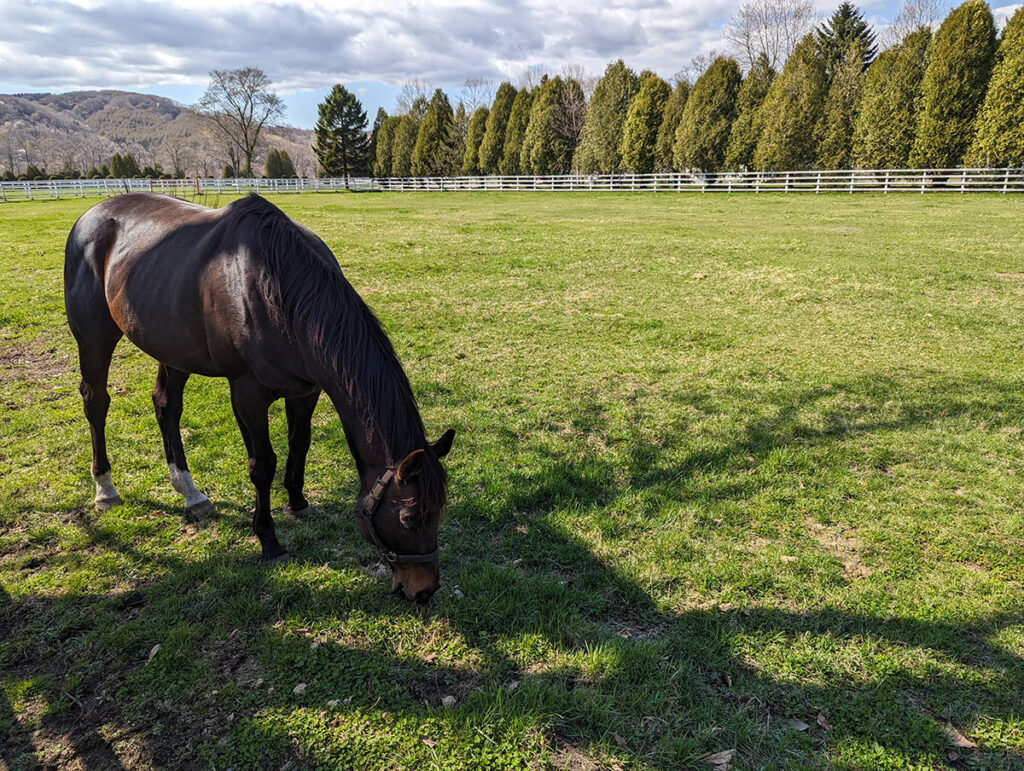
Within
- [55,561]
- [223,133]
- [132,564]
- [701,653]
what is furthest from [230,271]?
[223,133]

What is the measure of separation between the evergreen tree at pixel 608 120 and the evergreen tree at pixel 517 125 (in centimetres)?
586

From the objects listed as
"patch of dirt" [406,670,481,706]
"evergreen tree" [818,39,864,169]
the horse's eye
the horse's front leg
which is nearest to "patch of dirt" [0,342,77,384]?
the horse's front leg

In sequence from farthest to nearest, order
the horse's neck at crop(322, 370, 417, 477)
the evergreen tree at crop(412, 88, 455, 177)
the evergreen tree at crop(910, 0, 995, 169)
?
the evergreen tree at crop(412, 88, 455, 177) → the evergreen tree at crop(910, 0, 995, 169) → the horse's neck at crop(322, 370, 417, 477)

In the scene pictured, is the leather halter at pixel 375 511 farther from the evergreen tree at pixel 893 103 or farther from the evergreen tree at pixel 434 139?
the evergreen tree at pixel 434 139

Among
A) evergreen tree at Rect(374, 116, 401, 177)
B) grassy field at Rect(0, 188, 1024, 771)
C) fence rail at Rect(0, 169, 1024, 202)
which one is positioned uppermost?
evergreen tree at Rect(374, 116, 401, 177)

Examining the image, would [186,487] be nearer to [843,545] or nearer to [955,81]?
[843,545]

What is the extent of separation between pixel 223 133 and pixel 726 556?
2346 inches

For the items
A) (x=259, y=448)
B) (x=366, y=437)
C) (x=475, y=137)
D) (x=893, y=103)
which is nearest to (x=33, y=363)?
(x=259, y=448)

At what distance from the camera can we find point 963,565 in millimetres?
3275

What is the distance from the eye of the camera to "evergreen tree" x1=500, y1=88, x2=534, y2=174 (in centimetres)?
4362

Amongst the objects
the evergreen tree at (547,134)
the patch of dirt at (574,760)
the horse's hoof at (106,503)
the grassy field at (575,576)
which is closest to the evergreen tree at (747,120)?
the evergreen tree at (547,134)

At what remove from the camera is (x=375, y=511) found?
2562 millimetres

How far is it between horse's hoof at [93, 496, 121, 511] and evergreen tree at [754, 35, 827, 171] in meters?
35.7

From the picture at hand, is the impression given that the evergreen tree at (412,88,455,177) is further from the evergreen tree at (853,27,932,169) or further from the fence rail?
the evergreen tree at (853,27,932,169)
